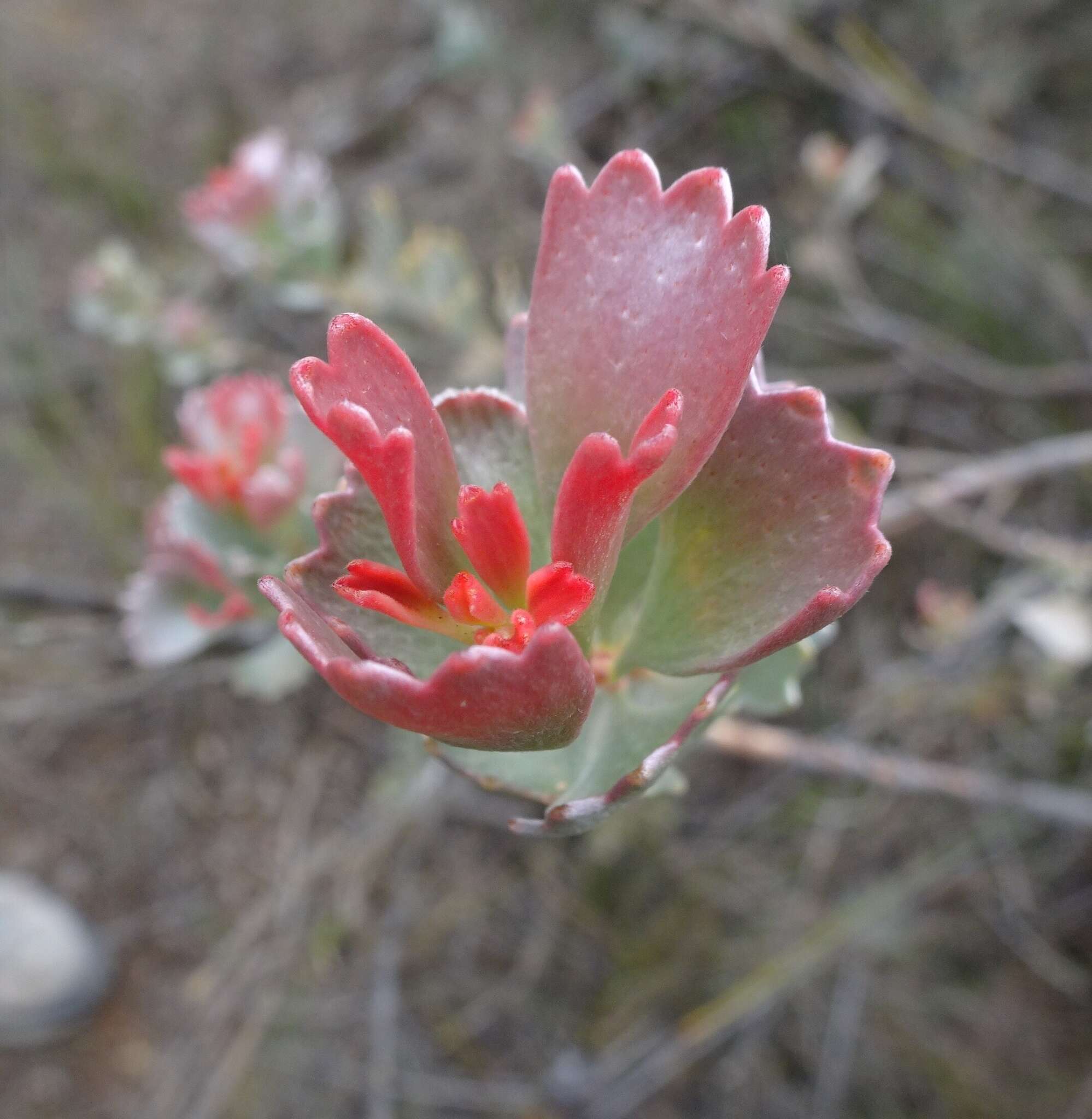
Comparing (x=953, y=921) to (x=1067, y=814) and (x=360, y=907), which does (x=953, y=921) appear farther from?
(x=360, y=907)

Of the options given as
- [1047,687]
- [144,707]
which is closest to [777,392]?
[1047,687]

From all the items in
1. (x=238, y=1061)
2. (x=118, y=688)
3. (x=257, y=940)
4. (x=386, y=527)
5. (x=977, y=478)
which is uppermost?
(x=386, y=527)

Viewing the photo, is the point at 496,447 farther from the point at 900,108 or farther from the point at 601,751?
the point at 900,108

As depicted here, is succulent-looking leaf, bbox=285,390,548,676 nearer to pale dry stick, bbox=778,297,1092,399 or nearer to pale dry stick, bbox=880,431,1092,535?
pale dry stick, bbox=880,431,1092,535

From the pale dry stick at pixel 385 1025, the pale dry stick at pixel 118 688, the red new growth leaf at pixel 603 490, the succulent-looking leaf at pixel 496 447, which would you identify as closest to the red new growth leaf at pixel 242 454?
the succulent-looking leaf at pixel 496 447

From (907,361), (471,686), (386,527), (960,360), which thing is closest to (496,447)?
(386,527)

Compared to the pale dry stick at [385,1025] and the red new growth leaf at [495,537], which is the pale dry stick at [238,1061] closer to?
the pale dry stick at [385,1025]

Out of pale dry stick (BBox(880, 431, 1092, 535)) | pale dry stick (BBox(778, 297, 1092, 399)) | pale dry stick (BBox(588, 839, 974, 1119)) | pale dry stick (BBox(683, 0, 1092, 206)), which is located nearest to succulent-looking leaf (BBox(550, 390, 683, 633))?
pale dry stick (BBox(880, 431, 1092, 535))
